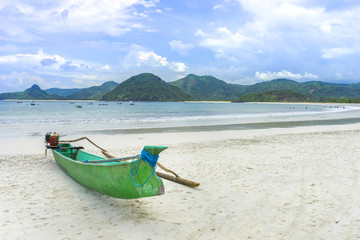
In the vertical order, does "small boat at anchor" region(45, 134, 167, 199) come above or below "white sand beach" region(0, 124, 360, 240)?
above

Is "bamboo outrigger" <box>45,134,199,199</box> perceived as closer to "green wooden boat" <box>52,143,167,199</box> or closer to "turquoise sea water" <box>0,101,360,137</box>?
"green wooden boat" <box>52,143,167,199</box>

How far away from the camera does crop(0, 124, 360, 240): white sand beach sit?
15.2 feet

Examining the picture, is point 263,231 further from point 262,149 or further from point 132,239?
point 262,149

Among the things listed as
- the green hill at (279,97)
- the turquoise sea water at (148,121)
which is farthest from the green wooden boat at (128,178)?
the green hill at (279,97)

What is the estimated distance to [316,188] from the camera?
6.73 metres

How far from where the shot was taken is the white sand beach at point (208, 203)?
4625 mm

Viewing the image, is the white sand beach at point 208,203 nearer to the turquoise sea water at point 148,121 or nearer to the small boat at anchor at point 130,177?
the small boat at anchor at point 130,177

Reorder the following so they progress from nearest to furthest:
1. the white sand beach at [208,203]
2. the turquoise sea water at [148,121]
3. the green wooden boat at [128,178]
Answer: the white sand beach at [208,203] → the green wooden boat at [128,178] → the turquoise sea water at [148,121]

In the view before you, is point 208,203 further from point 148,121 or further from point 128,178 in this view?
point 148,121

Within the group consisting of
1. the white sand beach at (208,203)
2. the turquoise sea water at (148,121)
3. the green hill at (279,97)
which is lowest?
the white sand beach at (208,203)

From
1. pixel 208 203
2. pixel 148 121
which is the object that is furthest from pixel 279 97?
pixel 208 203

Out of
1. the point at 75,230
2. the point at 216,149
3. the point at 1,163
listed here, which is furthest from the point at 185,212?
the point at 1,163

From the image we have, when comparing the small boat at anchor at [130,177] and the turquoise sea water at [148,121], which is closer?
the small boat at anchor at [130,177]

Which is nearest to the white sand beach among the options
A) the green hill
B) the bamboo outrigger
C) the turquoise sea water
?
the bamboo outrigger
